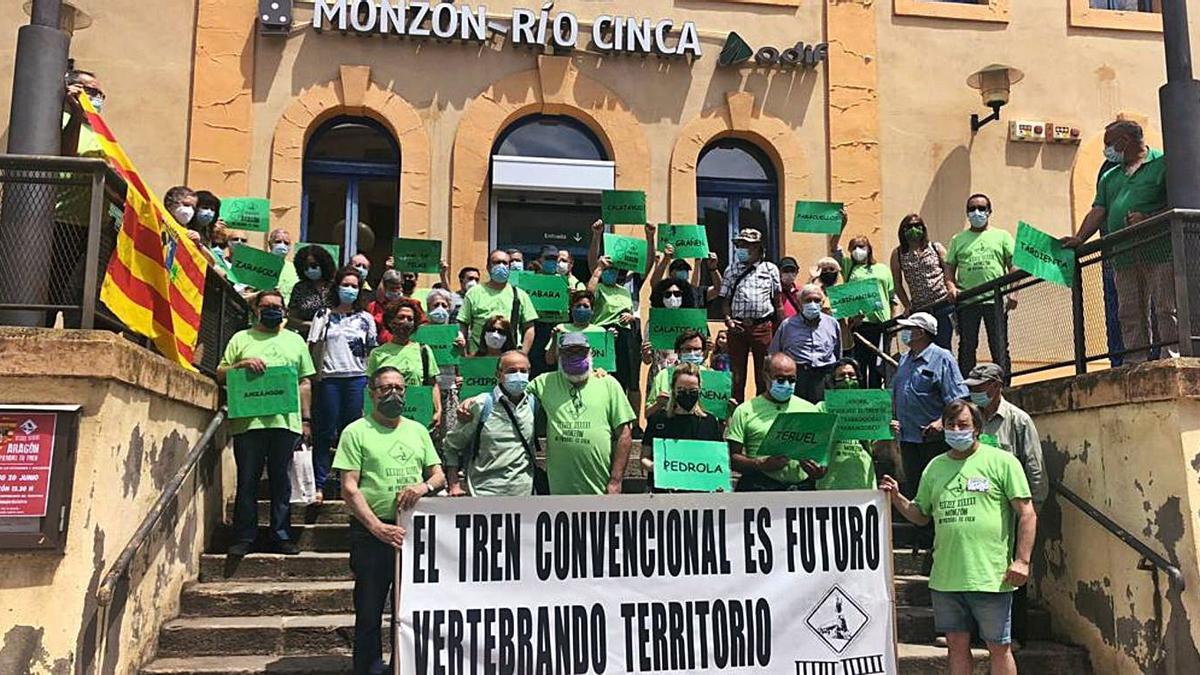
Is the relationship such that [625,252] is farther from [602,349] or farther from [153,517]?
[153,517]

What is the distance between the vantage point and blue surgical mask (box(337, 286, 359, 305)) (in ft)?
27.5

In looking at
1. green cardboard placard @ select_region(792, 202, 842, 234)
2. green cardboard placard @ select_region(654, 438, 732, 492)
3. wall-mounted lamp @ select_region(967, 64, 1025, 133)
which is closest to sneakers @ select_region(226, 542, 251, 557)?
green cardboard placard @ select_region(654, 438, 732, 492)

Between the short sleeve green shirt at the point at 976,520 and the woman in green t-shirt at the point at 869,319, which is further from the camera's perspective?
the woman in green t-shirt at the point at 869,319

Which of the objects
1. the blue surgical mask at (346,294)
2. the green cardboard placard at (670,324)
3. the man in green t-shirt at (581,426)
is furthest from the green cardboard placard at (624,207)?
the man in green t-shirt at (581,426)

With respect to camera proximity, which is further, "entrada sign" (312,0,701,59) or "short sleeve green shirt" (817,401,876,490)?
Result: "entrada sign" (312,0,701,59)

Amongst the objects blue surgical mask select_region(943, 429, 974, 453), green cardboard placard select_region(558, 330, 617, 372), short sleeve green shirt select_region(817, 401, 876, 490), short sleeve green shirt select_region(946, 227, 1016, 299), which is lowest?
short sleeve green shirt select_region(817, 401, 876, 490)

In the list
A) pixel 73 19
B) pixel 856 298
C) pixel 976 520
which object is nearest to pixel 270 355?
pixel 976 520

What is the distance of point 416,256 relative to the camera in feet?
33.9

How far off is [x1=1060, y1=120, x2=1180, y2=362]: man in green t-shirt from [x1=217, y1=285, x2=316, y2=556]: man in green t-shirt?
5894 millimetres

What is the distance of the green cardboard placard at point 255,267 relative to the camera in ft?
28.6

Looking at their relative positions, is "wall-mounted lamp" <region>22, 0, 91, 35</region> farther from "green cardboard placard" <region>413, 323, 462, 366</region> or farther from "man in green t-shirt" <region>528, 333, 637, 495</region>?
"man in green t-shirt" <region>528, 333, 637, 495</region>

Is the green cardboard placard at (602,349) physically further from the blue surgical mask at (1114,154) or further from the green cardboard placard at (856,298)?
the blue surgical mask at (1114,154)

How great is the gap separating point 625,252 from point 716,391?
2.57m

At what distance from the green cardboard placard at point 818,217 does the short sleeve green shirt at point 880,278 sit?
75cm
